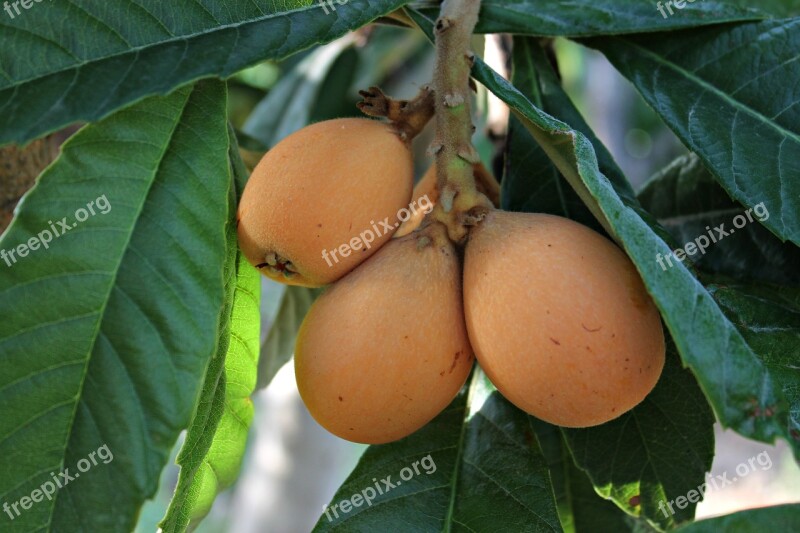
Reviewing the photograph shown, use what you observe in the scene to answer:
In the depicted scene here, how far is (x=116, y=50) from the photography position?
1054mm

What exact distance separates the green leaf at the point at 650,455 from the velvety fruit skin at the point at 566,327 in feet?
0.83

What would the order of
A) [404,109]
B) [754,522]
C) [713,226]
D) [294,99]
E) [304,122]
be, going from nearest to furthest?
[754,522]
[404,109]
[713,226]
[304,122]
[294,99]

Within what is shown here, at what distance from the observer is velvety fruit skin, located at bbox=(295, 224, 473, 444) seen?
3.65ft

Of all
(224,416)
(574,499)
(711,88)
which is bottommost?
(574,499)

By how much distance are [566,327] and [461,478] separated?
41 cm

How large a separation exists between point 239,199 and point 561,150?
504 millimetres

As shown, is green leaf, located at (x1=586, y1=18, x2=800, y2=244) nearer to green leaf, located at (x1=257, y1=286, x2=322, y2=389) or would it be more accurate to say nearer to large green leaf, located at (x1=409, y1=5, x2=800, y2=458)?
large green leaf, located at (x1=409, y1=5, x2=800, y2=458)

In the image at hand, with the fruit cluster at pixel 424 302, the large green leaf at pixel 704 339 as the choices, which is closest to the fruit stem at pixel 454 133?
the fruit cluster at pixel 424 302

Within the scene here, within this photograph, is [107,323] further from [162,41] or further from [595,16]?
[595,16]

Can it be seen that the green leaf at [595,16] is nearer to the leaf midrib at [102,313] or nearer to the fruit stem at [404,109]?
the fruit stem at [404,109]

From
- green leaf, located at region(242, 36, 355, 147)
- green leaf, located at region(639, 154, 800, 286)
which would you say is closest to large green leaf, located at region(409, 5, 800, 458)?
green leaf, located at region(639, 154, 800, 286)

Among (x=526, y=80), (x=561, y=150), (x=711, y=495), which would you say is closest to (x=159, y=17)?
(x=561, y=150)

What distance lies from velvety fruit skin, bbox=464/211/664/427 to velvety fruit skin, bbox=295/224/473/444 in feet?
0.18

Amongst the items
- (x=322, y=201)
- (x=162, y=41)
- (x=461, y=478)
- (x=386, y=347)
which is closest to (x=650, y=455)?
(x=461, y=478)
